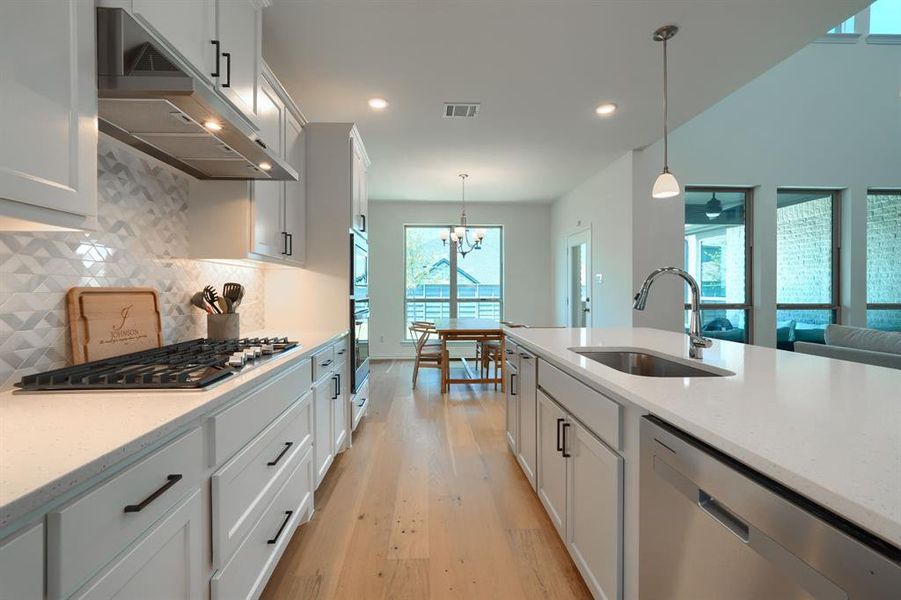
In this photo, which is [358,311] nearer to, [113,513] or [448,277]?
[113,513]

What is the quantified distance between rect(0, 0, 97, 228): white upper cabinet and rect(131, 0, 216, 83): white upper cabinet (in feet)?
0.62

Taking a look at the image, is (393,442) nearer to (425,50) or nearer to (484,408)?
(484,408)

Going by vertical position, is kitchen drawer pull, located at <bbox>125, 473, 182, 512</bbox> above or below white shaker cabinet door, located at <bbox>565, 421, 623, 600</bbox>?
above

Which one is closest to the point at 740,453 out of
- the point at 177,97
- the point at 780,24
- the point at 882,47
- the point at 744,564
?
the point at 744,564

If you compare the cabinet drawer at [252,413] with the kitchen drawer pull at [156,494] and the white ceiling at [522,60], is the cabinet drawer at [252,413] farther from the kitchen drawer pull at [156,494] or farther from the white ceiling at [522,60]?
the white ceiling at [522,60]

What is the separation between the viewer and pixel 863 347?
2668 mm

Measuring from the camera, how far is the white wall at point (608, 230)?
4520mm

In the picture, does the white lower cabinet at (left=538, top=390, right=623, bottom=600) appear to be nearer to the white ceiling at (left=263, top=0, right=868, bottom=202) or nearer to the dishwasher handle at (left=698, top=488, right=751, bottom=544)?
the dishwasher handle at (left=698, top=488, right=751, bottom=544)

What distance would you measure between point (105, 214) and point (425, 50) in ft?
6.60

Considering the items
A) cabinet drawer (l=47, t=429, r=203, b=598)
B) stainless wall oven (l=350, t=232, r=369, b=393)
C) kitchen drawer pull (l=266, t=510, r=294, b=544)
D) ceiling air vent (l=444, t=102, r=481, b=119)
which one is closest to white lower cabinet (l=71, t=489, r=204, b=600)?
cabinet drawer (l=47, t=429, r=203, b=598)

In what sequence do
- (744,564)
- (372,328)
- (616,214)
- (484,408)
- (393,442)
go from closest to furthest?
(744,564) → (393,442) → (484,408) → (616,214) → (372,328)

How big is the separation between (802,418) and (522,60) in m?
2.62

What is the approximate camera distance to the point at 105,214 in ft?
4.99

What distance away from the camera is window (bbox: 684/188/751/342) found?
16.5ft
